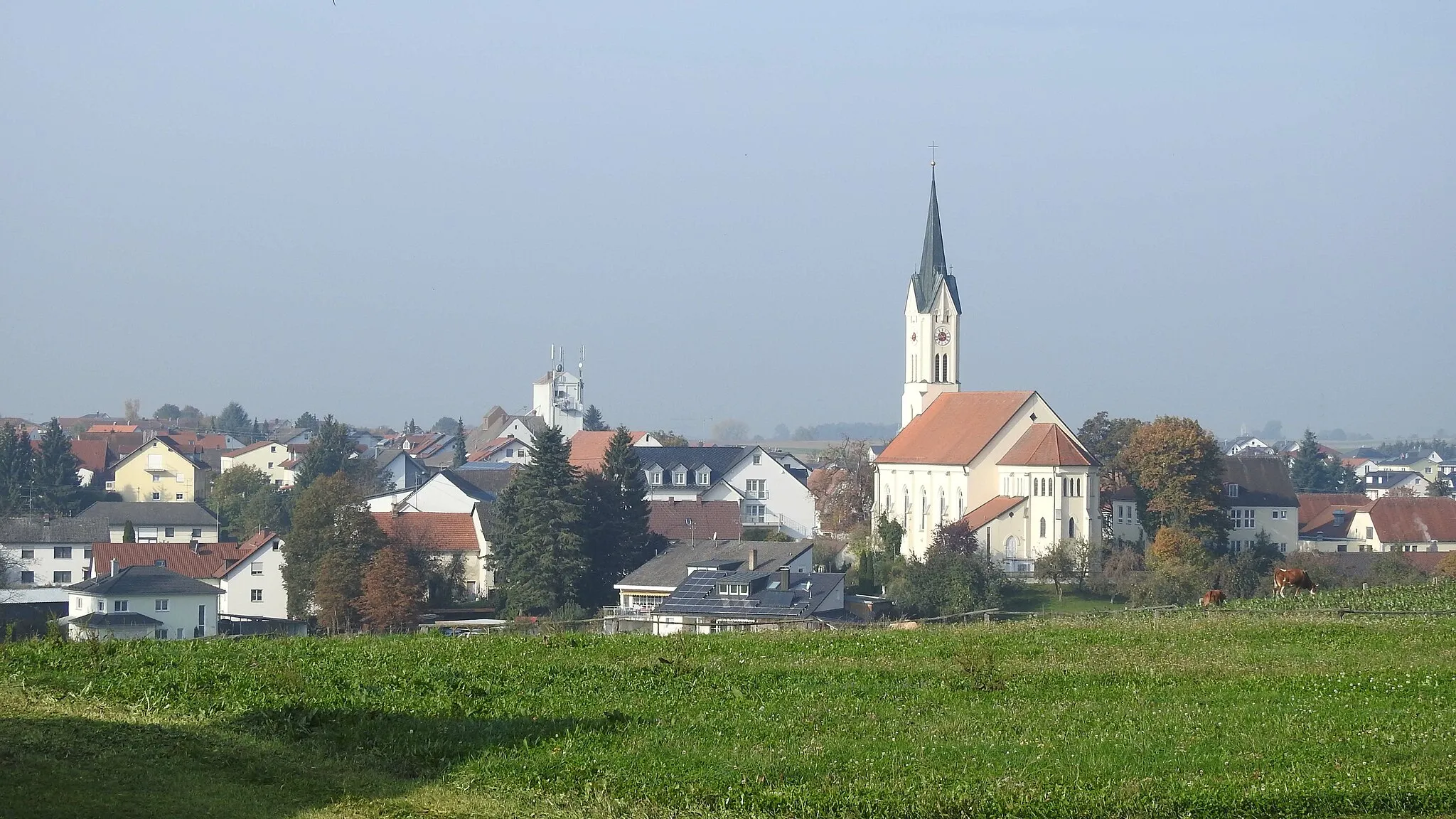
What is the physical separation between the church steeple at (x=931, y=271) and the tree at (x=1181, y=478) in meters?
21.6

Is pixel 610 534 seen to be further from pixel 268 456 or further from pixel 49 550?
pixel 268 456

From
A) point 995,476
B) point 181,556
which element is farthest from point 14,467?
point 995,476

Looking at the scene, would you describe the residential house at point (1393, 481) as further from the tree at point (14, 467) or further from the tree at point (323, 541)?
the tree at point (323, 541)

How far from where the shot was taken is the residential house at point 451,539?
75000 millimetres

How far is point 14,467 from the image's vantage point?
→ 107 metres

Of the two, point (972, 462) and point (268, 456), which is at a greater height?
point (268, 456)

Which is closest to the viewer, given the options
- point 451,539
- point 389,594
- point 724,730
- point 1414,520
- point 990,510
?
point 724,730

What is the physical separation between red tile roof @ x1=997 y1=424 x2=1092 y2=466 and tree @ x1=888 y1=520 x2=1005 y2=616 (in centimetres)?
1041

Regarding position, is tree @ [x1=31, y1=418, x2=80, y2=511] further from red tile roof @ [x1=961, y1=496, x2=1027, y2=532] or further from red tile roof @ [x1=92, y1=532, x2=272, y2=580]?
red tile roof @ [x1=961, y1=496, x2=1027, y2=532]

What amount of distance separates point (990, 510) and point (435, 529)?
92.4 feet

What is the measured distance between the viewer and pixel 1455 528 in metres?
103

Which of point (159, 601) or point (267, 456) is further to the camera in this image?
point (267, 456)

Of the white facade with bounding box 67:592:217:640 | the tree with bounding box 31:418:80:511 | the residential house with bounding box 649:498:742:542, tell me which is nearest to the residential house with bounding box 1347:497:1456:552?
the residential house with bounding box 649:498:742:542

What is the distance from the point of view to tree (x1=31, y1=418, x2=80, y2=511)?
346ft
